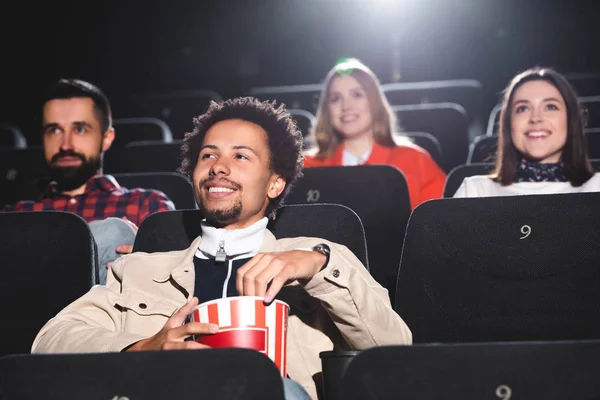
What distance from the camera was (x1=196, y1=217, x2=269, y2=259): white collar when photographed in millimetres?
1730

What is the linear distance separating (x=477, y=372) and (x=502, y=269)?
52 cm

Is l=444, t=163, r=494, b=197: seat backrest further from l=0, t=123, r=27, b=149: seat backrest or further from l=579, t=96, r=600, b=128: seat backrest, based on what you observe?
l=0, t=123, r=27, b=149: seat backrest

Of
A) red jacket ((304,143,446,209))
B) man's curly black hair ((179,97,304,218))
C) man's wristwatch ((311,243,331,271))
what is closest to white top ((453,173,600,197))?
red jacket ((304,143,446,209))

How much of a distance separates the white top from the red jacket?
16.0 inches

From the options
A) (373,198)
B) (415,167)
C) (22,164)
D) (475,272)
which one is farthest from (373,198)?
(22,164)

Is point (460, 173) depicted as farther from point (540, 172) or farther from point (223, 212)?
point (223, 212)

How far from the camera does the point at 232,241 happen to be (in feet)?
5.68

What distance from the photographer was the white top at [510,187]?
261cm

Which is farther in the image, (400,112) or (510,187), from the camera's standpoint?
(400,112)

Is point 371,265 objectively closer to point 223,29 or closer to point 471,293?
point 471,293

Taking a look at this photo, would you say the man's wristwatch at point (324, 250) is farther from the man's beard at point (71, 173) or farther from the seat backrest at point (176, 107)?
the seat backrest at point (176, 107)

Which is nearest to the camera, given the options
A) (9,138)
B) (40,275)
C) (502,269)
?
(502,269)

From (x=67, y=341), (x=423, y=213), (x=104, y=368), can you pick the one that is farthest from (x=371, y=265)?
(x=104, y=368)

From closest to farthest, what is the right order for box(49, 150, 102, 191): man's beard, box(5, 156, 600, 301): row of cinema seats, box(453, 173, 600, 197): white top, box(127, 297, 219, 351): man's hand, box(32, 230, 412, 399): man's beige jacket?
box(127, 297, 219, 351): man's hand → box(32, 230, 412, 399): man's beige jacket → box(5, 156, 600, 301): row of cinema seats → box(453, 173, 600, 197): white top → box(49, 150, 102, 191): man's beard
